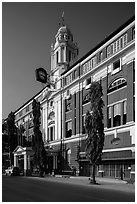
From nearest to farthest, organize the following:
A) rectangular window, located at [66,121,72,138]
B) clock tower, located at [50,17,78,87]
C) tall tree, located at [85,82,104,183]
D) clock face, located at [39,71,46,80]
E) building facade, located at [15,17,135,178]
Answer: tall tree, located at [85,82,104,183]
building facade, located at [15,17,135,178]
rectangular window, located at [66,121,72,138]
clock tower, located at [50,17,78,87]
clock face, located at [39,71,46,80]

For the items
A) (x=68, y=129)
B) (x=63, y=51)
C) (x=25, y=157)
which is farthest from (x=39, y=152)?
(x=63, y=51)

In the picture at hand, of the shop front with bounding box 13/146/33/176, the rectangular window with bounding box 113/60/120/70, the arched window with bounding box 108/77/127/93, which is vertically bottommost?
the shop front with bounding box 13/146/33/176

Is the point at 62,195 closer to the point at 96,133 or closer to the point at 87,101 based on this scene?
the point at 96,133

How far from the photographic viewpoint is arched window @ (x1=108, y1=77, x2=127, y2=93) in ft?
126

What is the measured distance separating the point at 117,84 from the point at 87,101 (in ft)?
29.8

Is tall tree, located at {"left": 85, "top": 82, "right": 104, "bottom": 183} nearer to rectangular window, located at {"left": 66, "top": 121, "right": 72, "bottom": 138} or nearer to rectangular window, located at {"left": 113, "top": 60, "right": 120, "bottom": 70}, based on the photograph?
rectangular window, located at {"left": 113, "top": 60, "right": 120, "bottom": 70}

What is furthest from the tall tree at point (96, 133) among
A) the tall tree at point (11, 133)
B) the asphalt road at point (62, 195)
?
the tall tree at point (11, 133)

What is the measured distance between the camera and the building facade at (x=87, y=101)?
36.5m

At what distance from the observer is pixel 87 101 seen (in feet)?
157

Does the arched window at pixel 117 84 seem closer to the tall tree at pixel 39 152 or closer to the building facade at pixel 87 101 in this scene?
the building facade at pixel 87 101

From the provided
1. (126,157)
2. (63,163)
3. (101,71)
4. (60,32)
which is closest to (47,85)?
(60,32)

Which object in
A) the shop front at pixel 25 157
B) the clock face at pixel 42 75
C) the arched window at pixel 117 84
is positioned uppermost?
the clock face at pixel 42 75

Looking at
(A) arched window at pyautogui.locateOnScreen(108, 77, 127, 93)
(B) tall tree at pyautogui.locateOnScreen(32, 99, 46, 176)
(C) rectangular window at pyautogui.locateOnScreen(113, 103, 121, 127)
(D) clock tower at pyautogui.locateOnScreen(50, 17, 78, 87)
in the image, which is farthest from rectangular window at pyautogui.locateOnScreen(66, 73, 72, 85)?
(C) rectangular window at pyautogui.locateOnScreen(113, 103, 121, 127)

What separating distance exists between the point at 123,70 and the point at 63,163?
23525mm
